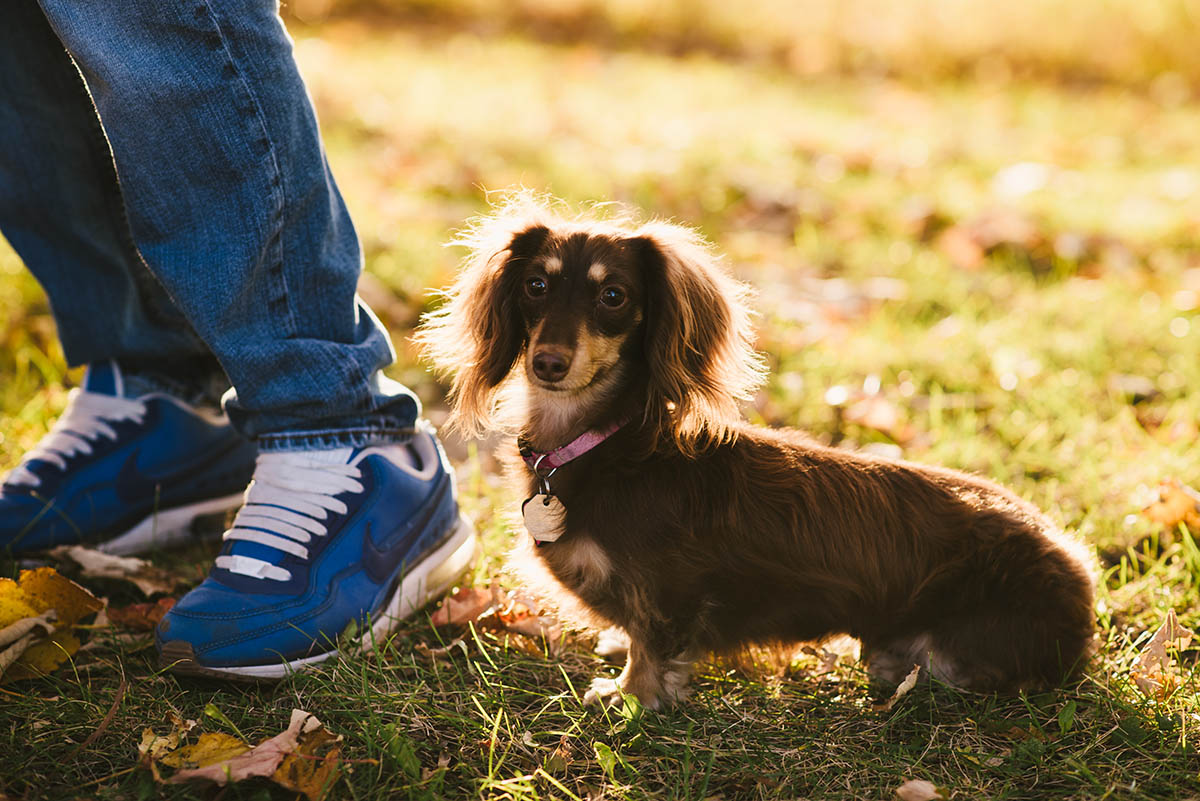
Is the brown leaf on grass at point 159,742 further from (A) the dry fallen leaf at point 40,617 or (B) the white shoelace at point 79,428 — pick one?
(B) the white shoelace at point 79,428

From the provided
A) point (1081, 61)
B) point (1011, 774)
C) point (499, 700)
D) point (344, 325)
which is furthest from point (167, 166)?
point (1081, 61)

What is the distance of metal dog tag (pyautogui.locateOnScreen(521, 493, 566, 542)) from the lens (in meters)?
2.32

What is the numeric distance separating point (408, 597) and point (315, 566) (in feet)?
0.86

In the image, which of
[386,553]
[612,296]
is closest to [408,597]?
[386,553]

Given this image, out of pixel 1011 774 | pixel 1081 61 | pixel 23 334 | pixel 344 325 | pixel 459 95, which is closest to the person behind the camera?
pixel 1011 774

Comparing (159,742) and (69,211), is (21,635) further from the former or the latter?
(69,211)

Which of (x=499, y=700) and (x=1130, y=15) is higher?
(x=1130, y=15)

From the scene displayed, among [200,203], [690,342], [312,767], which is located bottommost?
[312,767]

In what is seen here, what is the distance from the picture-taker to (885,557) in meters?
2.28

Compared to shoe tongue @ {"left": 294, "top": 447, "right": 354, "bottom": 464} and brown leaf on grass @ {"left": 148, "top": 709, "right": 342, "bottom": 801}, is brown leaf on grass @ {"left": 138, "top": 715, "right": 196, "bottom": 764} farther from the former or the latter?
shoe tongue @ {"left": 294, "top": 447, "right": 354, "bottom": 464}

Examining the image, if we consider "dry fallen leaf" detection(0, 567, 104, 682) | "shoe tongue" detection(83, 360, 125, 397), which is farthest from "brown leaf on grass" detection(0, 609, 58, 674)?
"shoe tongue" detection(83, 360, 125, 397)

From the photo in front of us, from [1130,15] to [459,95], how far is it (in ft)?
25.7

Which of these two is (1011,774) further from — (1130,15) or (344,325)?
(1130,15)

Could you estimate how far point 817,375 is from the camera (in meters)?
3.80
